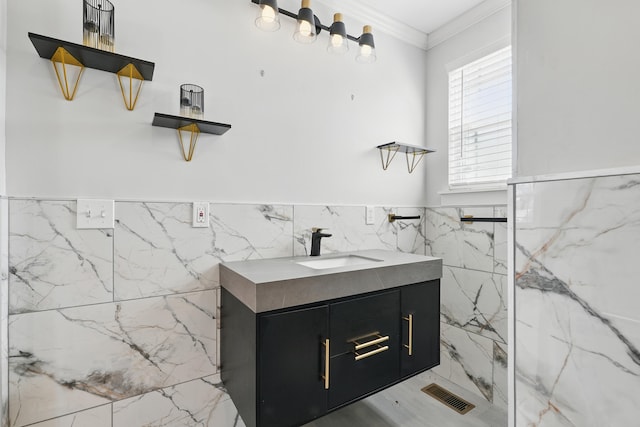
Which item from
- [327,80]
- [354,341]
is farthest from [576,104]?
[327,80]

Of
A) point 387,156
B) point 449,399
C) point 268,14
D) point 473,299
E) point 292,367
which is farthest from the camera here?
point 387,156

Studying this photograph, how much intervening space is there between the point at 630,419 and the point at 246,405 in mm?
1187

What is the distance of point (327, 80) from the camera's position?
2.00 m

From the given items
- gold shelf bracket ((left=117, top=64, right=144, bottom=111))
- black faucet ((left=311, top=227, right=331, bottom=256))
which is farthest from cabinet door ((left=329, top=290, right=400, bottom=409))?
gold shelf bracket ((left=117, top=64, right=144, bottom=111))

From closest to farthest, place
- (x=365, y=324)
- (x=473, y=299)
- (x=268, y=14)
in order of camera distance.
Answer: (x=365, y=324)
(x=268, y=14)
(x=473, y=299)

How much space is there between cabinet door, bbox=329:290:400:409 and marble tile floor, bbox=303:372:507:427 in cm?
49

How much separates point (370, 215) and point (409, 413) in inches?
48.8

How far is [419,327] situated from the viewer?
167cm

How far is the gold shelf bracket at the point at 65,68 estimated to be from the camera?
47.8 inches

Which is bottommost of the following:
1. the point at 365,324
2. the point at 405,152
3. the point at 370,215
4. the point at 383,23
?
the point at 365,324

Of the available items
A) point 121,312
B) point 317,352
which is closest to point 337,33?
point 317,352

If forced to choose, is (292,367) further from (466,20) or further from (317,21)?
(466,20)

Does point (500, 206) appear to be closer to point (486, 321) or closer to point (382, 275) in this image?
point (486, 321)

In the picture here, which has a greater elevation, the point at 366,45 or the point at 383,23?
the point at 383,23
